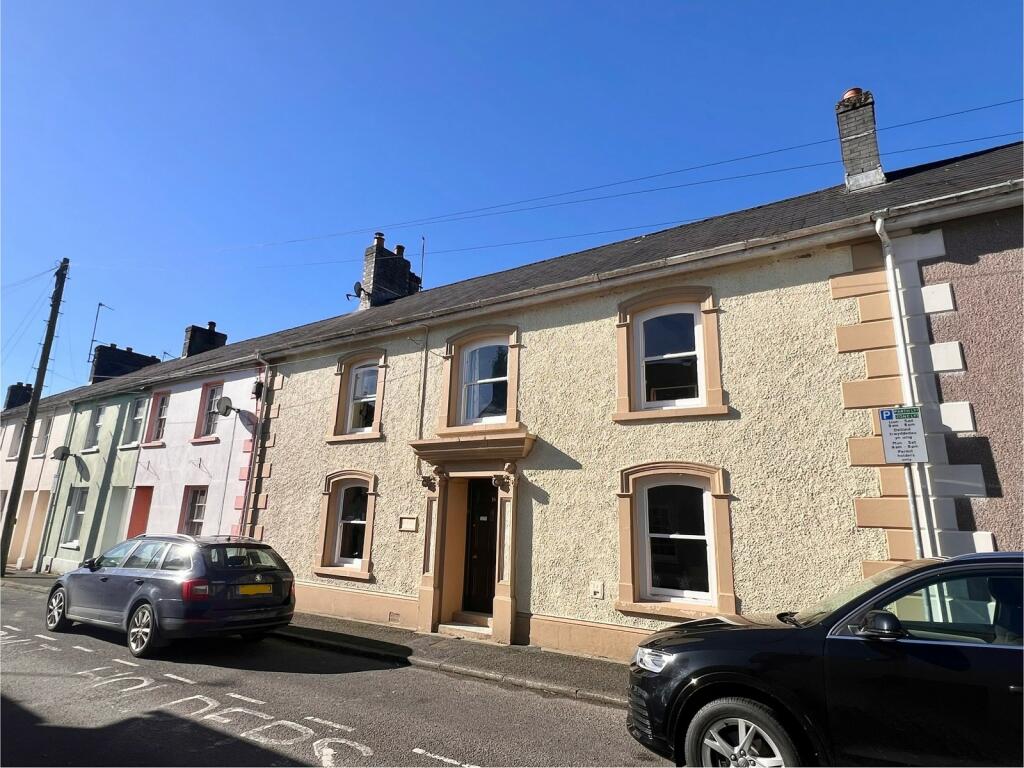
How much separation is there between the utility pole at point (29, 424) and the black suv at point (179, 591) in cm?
1014

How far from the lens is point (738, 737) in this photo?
12.0ft

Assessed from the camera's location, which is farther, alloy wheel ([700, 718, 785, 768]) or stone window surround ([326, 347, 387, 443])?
stone window surround ([326, 347, 387, 443])

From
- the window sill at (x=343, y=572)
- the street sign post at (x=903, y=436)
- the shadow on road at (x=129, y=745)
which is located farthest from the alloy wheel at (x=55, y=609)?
the street sign post at (x=903, y=436)

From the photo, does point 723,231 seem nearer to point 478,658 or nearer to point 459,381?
point 459,381

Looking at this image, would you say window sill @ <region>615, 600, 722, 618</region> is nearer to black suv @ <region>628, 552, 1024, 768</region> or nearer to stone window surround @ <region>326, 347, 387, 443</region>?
black suv @ <region>628, 552, 1024, 768</region>

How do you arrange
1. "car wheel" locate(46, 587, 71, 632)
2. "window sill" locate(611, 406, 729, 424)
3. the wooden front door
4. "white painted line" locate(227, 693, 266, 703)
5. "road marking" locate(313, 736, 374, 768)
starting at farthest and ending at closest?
the wooden front door → "car wheel" locate(46, 587, 71, 632) → "window sill" locate(611, 406, 729, 424) → "white painted line" locate(227, 693, 266, 703) → "road marking" locate(313, 736, 374, 768)

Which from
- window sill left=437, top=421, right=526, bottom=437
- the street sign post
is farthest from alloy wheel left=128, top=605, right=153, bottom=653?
the street sign post

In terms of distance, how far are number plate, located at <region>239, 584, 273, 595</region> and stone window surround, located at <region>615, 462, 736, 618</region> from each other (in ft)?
16.9

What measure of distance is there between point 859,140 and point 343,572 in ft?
41.1

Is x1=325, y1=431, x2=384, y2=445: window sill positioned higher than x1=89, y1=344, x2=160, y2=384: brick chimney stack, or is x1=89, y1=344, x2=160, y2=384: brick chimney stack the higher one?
x1=89, y1=344, x2=160, y2=384: brick chimney stack

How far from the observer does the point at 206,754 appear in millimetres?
4387

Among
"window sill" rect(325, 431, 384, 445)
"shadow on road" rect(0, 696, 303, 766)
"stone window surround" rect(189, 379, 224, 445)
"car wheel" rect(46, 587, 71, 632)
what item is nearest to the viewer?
"shadow on road" rect(0, 696, 303, 766)

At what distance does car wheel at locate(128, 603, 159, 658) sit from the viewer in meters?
7.29

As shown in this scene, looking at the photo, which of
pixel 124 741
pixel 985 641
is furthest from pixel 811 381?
pixel 124 741
